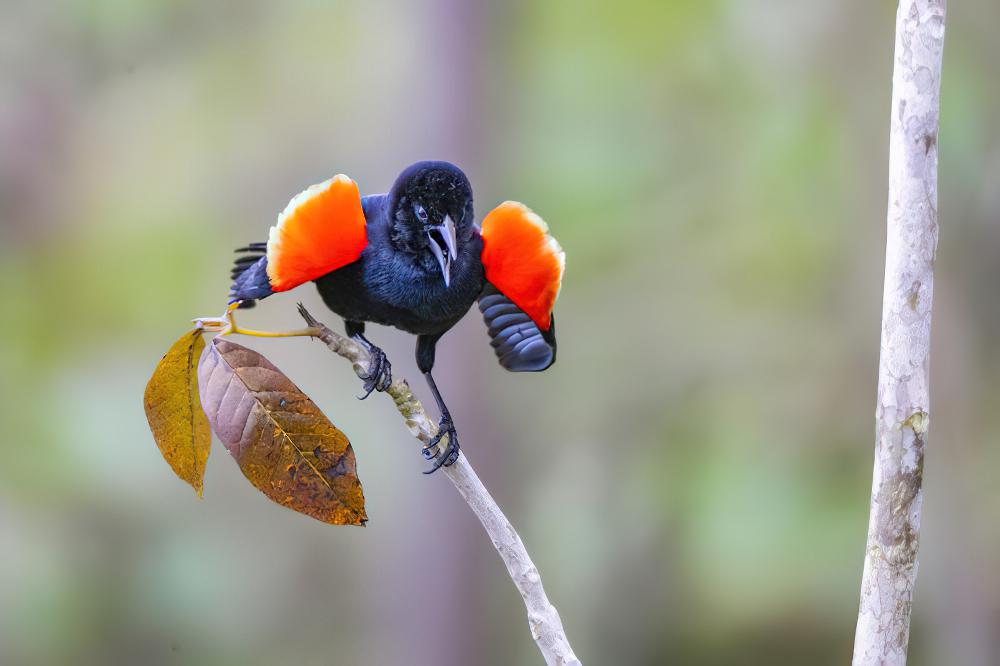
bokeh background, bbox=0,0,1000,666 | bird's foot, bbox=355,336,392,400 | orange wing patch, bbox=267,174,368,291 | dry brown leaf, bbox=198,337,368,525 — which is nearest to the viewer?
dry brown leaf, bbox=198,337,368,525

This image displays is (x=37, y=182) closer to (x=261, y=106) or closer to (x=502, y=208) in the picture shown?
(x=261, y=106)

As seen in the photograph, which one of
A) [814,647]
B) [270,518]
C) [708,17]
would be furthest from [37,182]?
[814,647]

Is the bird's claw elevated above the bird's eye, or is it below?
below

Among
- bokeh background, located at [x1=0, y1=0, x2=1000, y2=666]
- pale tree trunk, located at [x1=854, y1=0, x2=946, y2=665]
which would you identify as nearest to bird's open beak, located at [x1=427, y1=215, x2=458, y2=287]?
pale tree trunk, located at [x1=854, y1=0, x2=946, y2=665]

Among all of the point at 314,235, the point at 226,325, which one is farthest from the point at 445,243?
the point at 226,325

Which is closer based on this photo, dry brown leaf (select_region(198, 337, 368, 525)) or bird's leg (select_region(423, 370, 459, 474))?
dry brown leaf (select_region(198, 337, 368, 525))

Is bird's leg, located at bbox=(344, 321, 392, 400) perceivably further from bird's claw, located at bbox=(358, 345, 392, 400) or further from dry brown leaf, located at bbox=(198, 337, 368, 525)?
dry brown leaf, located at bbox=(198, 337, 368, 525)

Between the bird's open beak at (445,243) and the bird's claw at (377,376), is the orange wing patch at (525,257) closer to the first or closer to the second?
the bird's open beak at (445,243)
